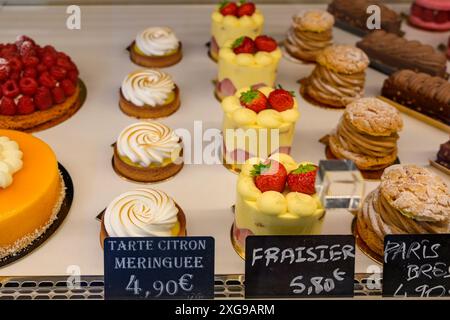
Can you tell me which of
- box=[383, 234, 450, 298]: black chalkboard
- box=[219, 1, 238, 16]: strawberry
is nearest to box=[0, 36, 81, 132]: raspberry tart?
box=[219, 1, 238, 16]: strawberry

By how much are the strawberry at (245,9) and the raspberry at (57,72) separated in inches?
34.9

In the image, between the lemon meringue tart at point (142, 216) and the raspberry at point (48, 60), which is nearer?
the lemon meringue tart at point (142, 216)

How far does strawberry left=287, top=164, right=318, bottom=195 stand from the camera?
1.89 m

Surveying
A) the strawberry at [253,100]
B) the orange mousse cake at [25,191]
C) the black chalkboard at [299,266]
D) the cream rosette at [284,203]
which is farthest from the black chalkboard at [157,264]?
the strawberry at [253,100]

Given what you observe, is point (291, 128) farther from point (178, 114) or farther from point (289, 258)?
point (289, 258)

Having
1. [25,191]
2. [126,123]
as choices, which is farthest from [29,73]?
[25,191]

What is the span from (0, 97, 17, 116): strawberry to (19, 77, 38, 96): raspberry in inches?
2.7

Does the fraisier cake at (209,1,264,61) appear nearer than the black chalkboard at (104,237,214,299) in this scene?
No

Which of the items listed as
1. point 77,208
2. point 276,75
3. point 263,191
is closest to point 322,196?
point 263,191

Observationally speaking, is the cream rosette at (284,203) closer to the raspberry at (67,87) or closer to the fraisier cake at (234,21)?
the raspberry at (67,87)

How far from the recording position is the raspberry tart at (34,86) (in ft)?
8.55

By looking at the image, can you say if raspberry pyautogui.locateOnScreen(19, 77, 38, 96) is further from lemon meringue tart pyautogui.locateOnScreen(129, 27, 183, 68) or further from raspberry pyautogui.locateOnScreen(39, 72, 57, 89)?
lemon meringue tart pyautogui.locateOnScreen(129, 27, 183, 68)
